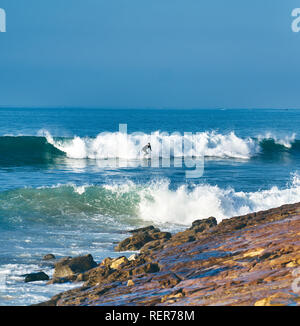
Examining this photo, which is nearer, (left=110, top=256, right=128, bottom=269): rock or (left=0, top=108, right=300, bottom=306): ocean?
(left=110, top=256, right=128, bottom=269): rock

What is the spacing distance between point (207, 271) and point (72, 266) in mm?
3334

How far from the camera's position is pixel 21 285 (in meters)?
10.3

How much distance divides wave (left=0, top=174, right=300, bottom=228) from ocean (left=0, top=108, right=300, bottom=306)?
0.04 meters

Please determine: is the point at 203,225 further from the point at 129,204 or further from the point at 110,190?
the point at 110,190

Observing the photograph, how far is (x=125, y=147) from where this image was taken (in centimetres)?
3794

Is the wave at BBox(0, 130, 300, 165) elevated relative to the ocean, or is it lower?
elevated

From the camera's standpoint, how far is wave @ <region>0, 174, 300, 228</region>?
1833 centimetres

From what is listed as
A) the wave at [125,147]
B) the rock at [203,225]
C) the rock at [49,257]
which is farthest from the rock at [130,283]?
the wave at [125,147]

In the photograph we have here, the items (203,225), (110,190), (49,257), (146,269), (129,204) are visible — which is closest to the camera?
(146,269)

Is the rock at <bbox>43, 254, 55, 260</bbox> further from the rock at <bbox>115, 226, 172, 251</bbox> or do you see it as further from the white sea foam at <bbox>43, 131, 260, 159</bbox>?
the white sea foam at <bbox>43, 131, 260, 159</bbox>

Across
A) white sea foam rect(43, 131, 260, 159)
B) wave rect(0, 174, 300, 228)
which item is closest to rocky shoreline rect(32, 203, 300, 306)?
wave rect(0, 174, 300, 228)

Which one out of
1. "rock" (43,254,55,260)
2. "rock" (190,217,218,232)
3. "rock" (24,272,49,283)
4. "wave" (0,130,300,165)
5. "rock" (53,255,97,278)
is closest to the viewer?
"rock" (24,272,49,283)

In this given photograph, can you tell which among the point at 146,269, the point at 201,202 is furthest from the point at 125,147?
the point at 146,269
